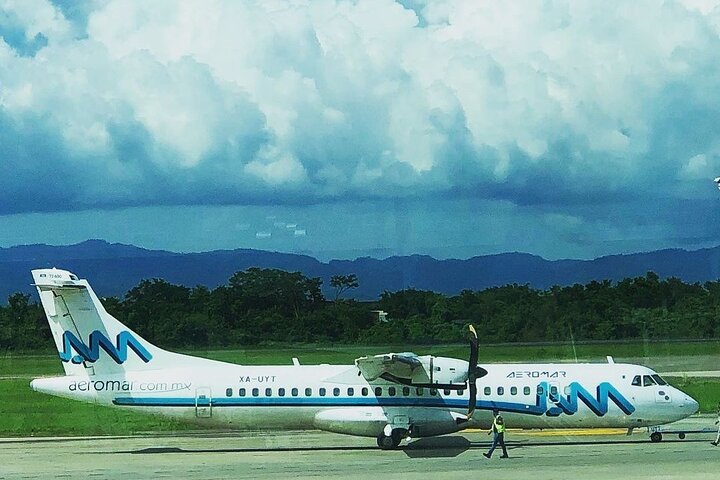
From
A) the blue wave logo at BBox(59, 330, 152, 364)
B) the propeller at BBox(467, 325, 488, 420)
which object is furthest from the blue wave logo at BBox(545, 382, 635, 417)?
the blue wave logo at BBox(59, 330, 152, 364)

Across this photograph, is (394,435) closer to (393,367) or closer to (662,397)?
(393,367)

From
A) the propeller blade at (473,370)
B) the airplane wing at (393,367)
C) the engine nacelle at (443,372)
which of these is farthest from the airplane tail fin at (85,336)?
the propeller blade at (473,370)

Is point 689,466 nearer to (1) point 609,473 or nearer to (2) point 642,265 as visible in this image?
(1) point 609,473

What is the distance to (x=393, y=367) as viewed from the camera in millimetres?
26547

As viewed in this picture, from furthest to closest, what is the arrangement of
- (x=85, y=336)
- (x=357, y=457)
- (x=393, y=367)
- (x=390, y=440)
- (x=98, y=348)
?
(x=85, y=336)
(x=98, y=348)
(x=390, y=440)
(x=393, y=367)
(x=357, y=457)

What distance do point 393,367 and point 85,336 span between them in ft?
27.7

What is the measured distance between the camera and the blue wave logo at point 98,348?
27469 millimetres

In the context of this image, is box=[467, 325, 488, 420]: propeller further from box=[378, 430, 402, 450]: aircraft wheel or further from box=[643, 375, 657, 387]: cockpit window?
box=[643, 375, 657, 387]: cockpit window

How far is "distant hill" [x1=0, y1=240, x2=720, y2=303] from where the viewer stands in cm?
4234

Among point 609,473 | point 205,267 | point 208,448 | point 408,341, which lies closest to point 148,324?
point 205,267

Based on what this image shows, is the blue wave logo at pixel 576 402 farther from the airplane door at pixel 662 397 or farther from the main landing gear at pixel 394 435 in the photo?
the main landing gear at pixel 394 435

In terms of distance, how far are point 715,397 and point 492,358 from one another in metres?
8.75

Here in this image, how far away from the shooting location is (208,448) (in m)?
A: 28.6

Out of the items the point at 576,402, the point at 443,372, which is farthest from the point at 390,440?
the point at 576,402
